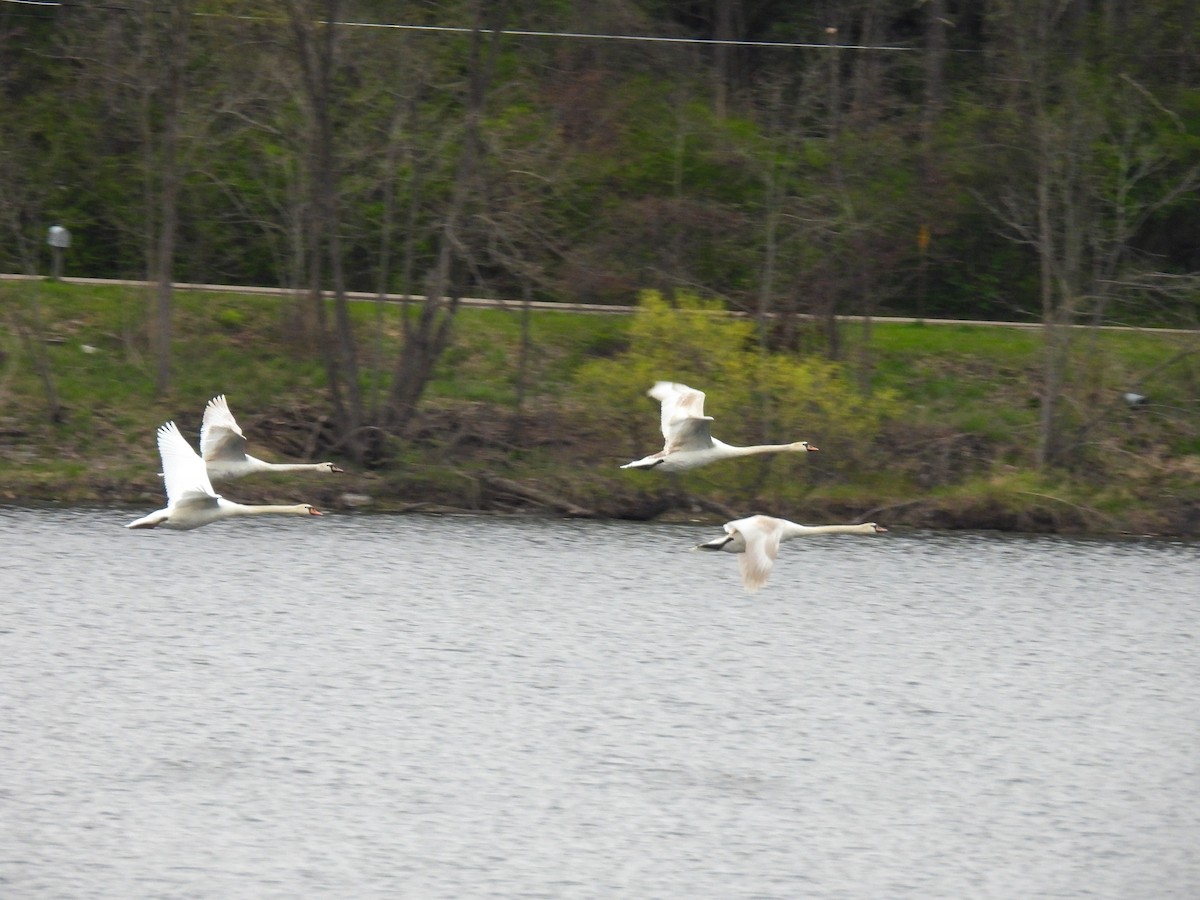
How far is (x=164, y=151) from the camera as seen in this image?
1391 inches

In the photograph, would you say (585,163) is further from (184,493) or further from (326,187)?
(184,493)

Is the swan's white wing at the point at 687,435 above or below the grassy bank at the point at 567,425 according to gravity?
above

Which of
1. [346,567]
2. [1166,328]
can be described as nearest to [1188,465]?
[1166,328]

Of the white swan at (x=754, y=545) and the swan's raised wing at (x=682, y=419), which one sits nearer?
the white swan at (x=754, y=545)

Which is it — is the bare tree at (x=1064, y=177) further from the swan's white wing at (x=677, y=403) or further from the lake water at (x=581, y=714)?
the swan's white wing at (x=677, y=403)

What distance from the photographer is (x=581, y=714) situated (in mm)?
22031

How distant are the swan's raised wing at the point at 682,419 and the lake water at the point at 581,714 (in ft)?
11.5

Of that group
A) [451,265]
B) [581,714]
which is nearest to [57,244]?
[451,265]

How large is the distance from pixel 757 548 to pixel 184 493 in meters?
6.00

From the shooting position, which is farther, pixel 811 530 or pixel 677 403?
pixel 677 403

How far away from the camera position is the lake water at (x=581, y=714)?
17531 millimetres

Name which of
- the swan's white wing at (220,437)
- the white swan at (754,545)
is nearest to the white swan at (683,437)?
the white swan at (754,545)

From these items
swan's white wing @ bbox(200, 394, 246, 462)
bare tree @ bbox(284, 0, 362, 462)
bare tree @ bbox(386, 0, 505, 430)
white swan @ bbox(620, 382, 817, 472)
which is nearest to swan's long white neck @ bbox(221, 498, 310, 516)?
swan's white wing @ bbox(200, 394, 246, 462)

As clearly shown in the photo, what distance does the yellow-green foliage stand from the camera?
1252 inches
